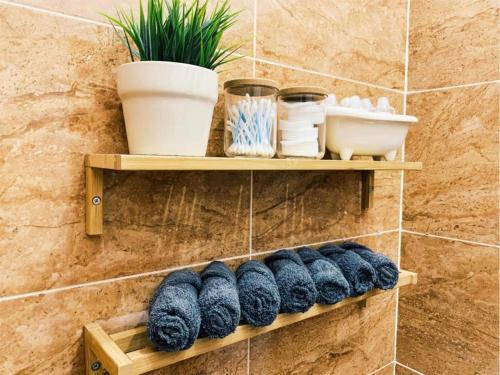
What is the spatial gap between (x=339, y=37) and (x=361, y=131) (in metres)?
0.33

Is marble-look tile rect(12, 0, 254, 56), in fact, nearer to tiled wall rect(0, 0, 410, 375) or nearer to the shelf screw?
tiled wall rect(0, 0, 410, 375)

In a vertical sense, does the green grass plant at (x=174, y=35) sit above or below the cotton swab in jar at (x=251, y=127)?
above

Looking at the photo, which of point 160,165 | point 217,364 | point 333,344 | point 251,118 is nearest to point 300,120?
point 251,118

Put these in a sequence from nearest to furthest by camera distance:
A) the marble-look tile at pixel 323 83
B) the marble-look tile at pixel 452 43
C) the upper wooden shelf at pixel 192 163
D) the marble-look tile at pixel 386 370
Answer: the upper wooden shelf at pixel 192 163, the marble-look tile at pixel 323 83, the marble-look tile at pixel 452 43, the marble-look tile at pixel 386 370

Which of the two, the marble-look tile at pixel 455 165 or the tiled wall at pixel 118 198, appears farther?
the marble-look tile at pixel 455 165

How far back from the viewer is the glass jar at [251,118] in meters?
0.70

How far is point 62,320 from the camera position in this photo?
67 cm

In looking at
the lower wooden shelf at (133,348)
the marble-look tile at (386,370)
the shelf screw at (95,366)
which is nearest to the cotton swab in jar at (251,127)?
the lower wooden shelf at (133,348)

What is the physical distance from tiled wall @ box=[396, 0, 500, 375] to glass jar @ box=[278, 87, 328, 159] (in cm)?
59

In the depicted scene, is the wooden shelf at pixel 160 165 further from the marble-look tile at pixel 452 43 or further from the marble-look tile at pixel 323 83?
the marble-look tile at pixel 452 43

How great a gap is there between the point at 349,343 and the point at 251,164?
77cm

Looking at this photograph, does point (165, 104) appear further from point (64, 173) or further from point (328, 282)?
point (328, 282)

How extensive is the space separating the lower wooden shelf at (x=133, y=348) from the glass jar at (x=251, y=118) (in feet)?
1.08

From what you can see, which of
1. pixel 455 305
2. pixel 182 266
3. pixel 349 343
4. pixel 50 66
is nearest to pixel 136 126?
pixel 50 66
